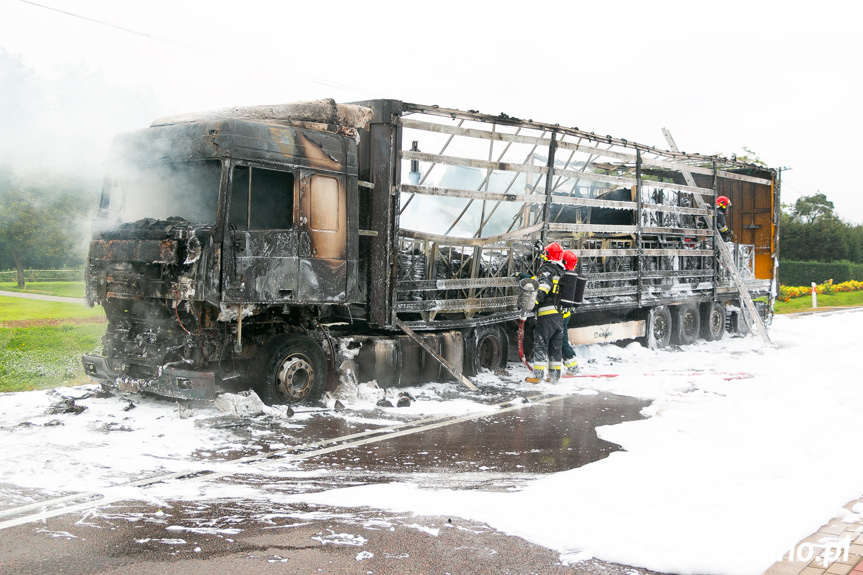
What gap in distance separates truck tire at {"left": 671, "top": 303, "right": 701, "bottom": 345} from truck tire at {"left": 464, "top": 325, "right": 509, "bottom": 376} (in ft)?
17.9

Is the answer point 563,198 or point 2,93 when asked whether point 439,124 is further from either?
point 2,93

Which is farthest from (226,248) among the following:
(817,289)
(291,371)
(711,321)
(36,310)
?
(817,289)

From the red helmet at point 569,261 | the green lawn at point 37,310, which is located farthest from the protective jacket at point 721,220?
the green lawn at point 37,310

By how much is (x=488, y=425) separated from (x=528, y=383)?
289cm

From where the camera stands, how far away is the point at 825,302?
97.1ft

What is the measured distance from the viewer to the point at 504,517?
477 centimetres

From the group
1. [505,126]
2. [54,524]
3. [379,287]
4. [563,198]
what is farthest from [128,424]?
[563,198]

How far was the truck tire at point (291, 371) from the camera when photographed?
26.1 feet

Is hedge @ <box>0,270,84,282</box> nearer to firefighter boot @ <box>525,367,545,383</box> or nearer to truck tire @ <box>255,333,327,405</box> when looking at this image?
truck tire @ <box>255,333,327,405</box>

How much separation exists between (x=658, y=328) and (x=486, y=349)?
527 centimetres

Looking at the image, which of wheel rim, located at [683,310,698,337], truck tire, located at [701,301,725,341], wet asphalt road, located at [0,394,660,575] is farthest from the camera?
truck tire, located at [701,301,725,341]

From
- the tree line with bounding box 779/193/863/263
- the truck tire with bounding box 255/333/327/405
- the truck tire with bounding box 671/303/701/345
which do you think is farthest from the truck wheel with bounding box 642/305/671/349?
the tree line with bounding box 779/193/863/263

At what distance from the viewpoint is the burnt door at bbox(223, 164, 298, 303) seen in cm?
743

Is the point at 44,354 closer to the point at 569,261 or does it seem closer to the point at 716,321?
the point at 569,261
